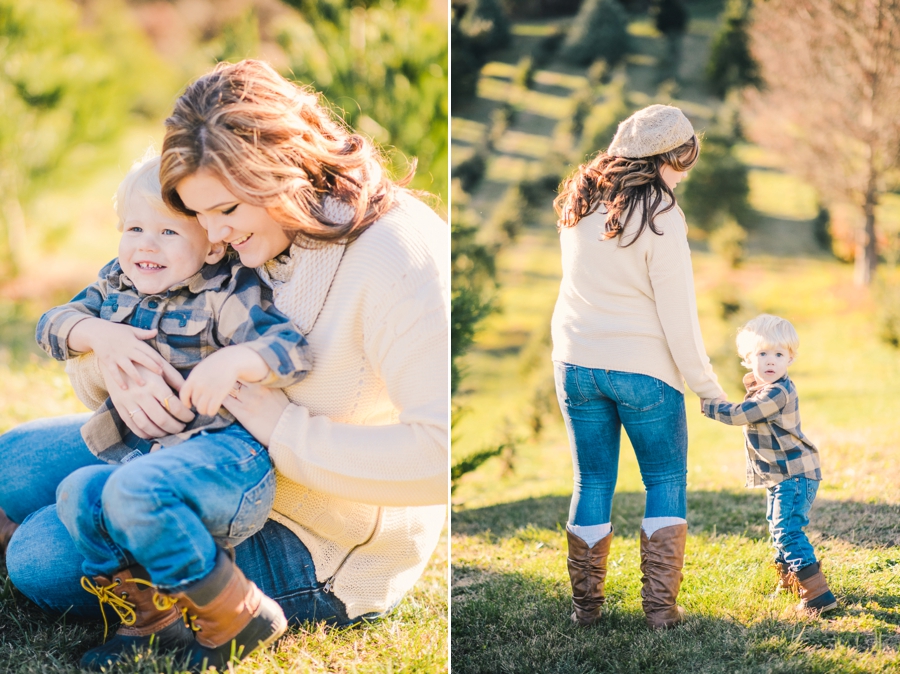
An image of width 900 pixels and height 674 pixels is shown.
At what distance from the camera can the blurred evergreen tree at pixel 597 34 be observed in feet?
44.2

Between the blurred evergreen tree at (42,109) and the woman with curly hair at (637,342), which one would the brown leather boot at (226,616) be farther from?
the blurred evergreen tree at (42,109)

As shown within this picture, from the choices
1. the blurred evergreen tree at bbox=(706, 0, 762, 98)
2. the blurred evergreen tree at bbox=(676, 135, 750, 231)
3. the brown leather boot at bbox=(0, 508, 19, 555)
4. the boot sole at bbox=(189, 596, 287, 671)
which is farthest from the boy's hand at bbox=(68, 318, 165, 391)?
the blurred evergreen tree at bbox=(706, 0, 762, 98)

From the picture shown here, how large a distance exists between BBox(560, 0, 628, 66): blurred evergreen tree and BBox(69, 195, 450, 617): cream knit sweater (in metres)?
12.0

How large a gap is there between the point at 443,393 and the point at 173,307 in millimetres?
839

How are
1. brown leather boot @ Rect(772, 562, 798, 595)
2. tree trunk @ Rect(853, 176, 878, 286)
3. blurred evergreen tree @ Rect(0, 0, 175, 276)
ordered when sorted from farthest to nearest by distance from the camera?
Result: tree trunk @ Rect(853, 176, 878, 286) < blurred evergreen tree @ Rect(0, 0, 175, 276) < brown leather boot @ Rect(772, 562, 798, 595)

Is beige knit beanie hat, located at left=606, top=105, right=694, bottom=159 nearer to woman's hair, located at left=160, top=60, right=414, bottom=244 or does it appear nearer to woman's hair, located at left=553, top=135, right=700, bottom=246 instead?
woman's hair, located at left=553, top=135, right=700, bottom=246

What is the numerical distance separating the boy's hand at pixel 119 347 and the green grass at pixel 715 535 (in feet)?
4.36

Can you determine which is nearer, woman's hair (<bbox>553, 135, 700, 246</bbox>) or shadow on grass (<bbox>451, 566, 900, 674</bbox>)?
shadow on grass (<bbox>451, 566, 900, 674</bbox>)

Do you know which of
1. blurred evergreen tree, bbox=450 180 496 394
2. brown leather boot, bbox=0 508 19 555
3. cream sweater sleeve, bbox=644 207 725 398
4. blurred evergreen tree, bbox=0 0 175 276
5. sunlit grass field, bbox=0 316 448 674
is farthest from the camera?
blurred evergreen tree, bbox=0 0 175 276

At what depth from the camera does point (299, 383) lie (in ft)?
7.82

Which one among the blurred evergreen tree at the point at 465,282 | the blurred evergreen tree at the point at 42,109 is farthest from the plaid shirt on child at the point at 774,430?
Answer: the blurred evergreen tree at the point at 42,109

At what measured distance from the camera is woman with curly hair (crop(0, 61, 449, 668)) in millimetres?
2176

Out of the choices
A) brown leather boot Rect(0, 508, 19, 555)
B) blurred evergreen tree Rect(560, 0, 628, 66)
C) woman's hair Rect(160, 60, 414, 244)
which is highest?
blurred evergreen tree Rect(560, 0, 628, 66)

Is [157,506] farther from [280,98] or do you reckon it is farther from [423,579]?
[423,579]
